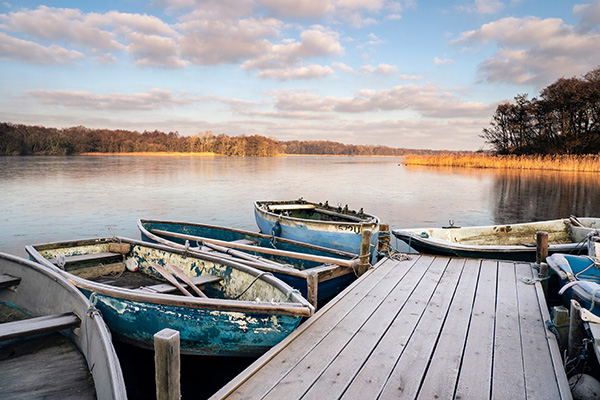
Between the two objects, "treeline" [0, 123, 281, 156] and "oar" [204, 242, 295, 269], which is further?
"treeline" [0, 123, 281, 156]

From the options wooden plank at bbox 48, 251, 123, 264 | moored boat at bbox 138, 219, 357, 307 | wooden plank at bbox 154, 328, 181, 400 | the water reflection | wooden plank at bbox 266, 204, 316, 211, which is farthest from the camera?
the water reflection

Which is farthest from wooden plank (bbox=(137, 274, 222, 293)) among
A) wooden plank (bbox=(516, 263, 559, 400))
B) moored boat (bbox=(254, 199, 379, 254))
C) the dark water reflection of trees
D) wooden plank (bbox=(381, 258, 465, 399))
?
the dark water reflection of trees

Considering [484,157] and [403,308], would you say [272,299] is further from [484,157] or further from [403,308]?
[484,157]

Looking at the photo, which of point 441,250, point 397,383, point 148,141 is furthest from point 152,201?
point 148,141

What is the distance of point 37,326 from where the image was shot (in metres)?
3.74

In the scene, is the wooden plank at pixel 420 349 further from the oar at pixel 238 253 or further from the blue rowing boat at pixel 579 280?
the oar at pixel 238 253

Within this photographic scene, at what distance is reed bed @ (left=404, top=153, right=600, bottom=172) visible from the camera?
33.5 meters

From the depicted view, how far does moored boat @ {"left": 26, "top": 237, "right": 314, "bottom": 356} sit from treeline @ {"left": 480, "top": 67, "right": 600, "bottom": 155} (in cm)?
4519

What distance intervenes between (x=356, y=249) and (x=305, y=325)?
378 cm

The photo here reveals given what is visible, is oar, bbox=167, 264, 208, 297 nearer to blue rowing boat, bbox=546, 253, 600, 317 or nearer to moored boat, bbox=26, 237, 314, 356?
moored boat, bbox=26, 237, 314, 356

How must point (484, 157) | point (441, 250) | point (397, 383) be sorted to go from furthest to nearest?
point (484, 157) → point (441, 250) → point (397, 383)

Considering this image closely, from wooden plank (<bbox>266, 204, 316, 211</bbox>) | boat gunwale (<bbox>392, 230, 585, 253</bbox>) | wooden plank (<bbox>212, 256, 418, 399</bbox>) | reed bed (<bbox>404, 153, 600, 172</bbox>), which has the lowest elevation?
wooden plank (<bbox>212, 256, 418, 399</bbox>)

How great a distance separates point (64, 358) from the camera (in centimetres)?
378

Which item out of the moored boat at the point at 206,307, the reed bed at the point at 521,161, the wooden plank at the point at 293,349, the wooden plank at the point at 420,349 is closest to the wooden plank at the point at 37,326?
the moored boat at the point at 206,307
